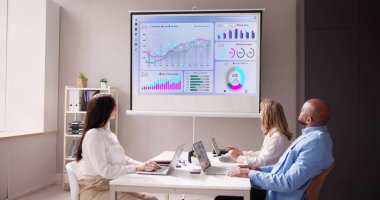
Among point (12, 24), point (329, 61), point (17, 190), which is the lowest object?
point (17, 190)

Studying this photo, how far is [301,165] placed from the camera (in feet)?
6.18

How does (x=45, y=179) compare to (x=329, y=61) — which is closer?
(x=329, y=61)

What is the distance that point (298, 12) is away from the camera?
4523mm

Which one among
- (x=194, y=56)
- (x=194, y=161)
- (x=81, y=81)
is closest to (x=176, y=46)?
(x=194, y=56)

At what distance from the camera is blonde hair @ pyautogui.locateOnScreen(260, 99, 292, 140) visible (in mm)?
2793

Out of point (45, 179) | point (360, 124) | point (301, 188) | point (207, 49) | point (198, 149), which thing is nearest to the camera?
point (301, 188)

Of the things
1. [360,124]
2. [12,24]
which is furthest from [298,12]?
[12,24]

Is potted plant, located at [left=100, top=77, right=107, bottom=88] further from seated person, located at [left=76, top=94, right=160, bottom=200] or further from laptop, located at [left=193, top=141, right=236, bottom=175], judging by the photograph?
laptop, located at [left=193, top=141, right=236, bottom=175]

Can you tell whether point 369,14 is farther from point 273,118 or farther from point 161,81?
point 161,81

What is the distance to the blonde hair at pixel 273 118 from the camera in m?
2.79

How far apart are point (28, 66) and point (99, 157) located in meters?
3.19

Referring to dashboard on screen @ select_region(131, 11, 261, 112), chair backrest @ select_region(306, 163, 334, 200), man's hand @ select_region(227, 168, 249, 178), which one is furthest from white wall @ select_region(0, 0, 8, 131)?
chair backrest @ select_region(306, 163, 334, 200)

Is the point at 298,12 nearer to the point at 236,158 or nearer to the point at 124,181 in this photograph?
the point at 236,158

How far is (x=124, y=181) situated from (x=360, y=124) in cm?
308
